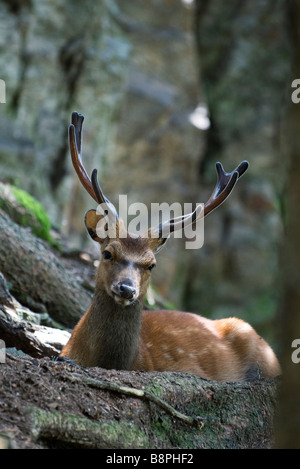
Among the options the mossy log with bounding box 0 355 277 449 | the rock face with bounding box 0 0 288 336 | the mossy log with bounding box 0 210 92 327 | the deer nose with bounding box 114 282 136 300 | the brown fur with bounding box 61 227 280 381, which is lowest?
the mossy log with bounding box 0 355 277 449

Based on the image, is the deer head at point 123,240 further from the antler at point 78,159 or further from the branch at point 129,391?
the branch at point 129,391

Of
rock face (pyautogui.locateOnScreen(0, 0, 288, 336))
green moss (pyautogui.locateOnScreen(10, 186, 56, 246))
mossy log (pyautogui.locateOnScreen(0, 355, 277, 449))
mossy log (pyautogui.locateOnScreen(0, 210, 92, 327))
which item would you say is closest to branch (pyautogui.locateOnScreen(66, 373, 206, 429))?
mossy log (pyautogui.locateOnScreen(0, 355, 277, 449))

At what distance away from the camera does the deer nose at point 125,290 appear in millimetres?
5613

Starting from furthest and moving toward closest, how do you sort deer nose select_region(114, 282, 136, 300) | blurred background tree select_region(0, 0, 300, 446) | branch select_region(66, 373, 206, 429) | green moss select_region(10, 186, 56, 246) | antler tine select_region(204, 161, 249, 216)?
blurred background tree select_region(0, 0, 300, 446)
green moss select_region(10, 186, 56, 246)
antler tine select_region(204, 161, 249, 216)
deer nose select_region(114, 282, 136, 300)
branch select_region(66, 373, 206, 429)

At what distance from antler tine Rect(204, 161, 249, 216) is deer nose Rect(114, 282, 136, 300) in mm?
1005

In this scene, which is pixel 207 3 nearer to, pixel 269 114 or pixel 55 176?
pixel 269 114

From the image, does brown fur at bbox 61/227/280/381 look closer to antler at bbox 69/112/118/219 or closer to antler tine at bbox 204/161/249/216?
antler at bbox 69/112/118/219

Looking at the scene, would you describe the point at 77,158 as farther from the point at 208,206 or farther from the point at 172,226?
the point at 208,206

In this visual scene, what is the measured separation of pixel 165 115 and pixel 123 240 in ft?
66.2

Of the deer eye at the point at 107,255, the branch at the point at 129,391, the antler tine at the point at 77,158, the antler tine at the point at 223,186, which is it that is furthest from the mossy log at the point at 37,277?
the branch at the point at 129,391

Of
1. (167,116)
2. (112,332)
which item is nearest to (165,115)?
(167,116)

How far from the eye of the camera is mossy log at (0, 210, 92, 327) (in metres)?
6.63

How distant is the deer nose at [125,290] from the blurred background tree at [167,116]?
110 inches

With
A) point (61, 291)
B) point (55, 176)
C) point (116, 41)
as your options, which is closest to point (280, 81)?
point (116, 41)
